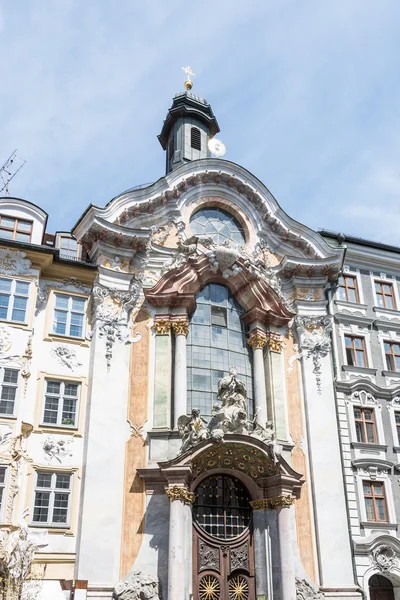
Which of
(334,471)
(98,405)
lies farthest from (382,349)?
(98,405)

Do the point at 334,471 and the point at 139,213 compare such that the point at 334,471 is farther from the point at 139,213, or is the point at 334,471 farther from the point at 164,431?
the point at 139,213

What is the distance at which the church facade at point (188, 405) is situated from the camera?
22359 mm

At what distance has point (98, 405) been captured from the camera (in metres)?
24.1

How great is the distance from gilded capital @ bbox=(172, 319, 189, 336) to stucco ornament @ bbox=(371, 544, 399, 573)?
11871mm

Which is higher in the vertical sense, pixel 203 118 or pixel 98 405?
pixel 203 118

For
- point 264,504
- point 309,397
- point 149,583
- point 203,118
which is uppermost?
point 203,118

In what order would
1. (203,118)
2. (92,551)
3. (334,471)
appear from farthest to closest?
(203,118), (334,471), (92,551)

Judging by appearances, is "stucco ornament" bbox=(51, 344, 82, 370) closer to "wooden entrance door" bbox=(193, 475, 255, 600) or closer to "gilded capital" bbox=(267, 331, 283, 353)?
"wooden entrance door" bbox=(193, 475, 255, 600)

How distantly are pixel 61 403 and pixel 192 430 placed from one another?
5.08 m

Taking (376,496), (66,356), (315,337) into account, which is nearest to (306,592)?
(376,496)

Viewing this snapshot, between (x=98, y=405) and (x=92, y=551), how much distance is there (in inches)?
206

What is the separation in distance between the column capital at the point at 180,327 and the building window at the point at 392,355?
10324 millimetres

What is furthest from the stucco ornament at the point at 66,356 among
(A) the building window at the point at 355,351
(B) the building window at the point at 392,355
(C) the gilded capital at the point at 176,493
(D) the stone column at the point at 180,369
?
(B) the building window at the point at 392,355

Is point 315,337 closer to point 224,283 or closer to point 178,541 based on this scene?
point 224,283
